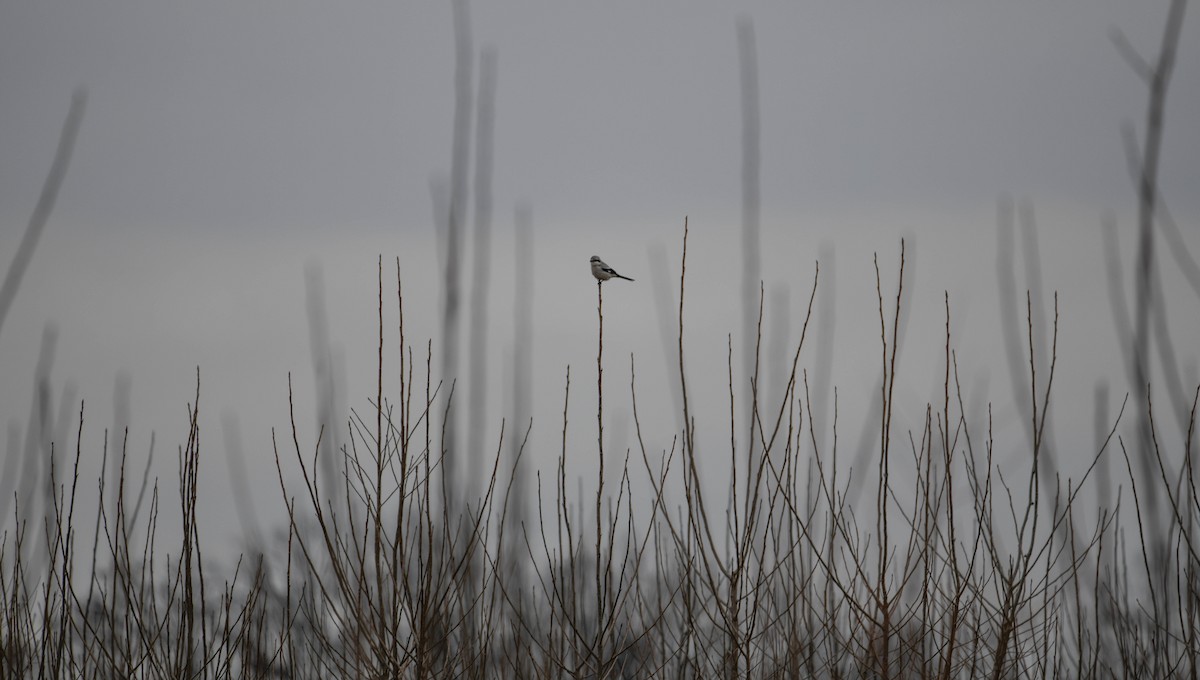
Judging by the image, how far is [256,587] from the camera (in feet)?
13.1

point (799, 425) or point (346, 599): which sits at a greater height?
point (799, 425)

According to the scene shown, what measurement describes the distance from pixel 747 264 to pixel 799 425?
0.78m

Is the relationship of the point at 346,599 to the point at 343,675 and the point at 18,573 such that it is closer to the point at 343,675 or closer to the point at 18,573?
the point at 343,675

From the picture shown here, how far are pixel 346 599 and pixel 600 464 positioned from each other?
41.7 inches

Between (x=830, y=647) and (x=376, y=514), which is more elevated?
(x=376, y=514)

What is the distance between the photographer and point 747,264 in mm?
4531

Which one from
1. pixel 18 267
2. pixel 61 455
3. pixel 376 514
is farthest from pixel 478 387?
pixel 18 267

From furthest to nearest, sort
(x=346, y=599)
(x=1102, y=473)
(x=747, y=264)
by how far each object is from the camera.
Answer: (x=1102, y=473), (x=747, y=264), (x=346, y=599)

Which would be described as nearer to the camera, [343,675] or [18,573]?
[343,675]

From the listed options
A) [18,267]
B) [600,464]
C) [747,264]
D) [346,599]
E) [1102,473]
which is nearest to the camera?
[18,267]

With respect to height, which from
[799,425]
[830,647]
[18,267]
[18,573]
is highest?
[18,267]

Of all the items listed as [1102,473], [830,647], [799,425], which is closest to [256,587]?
[799,425]

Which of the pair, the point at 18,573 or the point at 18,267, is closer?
the point at 18,267

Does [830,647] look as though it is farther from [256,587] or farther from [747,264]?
[256,587]
